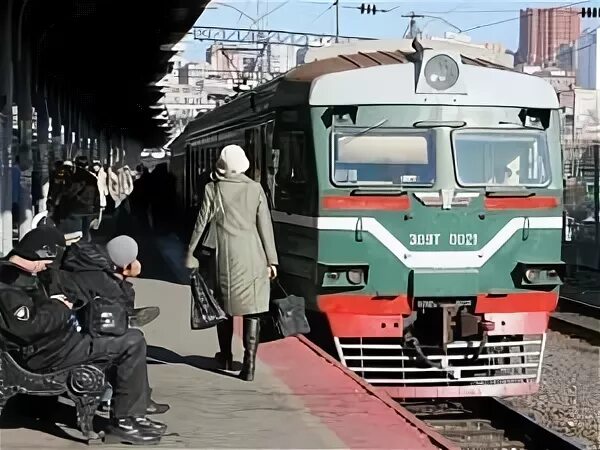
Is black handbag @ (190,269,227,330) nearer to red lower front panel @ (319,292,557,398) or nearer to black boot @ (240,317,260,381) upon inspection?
black boot @ (240,317,260,381)

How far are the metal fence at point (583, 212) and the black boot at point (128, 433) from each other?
15.5m

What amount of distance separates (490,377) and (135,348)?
3813 millimetres

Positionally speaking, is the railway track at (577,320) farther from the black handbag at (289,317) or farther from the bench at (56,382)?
the bench at (56,382)

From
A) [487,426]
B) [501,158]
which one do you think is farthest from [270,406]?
[501,158]

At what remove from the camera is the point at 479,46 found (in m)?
10.3

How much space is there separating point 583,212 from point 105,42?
1111 cm

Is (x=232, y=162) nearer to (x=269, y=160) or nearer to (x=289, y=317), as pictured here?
(x=289, y=317)

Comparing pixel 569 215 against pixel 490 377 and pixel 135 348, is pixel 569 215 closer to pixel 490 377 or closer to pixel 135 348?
pixel 490 377

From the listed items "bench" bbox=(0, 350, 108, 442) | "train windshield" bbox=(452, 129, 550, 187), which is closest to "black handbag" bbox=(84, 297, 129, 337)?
"bench" bbox=(0, 350, 108, 442)

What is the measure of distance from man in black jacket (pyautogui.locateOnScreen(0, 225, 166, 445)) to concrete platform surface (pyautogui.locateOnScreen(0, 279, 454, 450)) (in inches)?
13.1

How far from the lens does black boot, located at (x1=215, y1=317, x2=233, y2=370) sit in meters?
8.19

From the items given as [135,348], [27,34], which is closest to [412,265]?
[135,348]

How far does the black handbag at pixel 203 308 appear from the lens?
7.61m

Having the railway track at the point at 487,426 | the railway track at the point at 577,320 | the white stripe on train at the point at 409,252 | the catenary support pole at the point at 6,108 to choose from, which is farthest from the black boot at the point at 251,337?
the railway track at the point at 577,320
